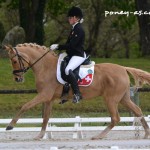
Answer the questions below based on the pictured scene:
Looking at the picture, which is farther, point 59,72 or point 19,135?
point 19,135

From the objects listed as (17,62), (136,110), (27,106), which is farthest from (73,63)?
(136,110)

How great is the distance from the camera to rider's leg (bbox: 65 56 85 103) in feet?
40.9

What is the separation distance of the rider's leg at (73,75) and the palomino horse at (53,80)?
0.20 metres

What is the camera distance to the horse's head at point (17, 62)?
12.5m

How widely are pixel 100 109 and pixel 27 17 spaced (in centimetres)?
1507

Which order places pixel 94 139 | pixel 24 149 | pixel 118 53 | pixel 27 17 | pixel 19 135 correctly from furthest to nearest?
pixel 118 53 → pixel 27 17 → pixel 19 135 → pixel 94 139 → pixel 24 149

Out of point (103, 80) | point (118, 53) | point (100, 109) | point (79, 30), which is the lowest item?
point (118, 53)

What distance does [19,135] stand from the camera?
1490 cm

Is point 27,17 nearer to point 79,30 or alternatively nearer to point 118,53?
point 118,53

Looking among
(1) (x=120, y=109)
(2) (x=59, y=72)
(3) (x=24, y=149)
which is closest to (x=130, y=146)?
(3) (x=24, y=149)

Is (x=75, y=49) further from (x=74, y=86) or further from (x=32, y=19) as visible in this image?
(x=32, y=19)

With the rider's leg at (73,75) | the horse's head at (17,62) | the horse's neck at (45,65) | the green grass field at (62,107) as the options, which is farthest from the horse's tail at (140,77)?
the green grass field at (62,107)

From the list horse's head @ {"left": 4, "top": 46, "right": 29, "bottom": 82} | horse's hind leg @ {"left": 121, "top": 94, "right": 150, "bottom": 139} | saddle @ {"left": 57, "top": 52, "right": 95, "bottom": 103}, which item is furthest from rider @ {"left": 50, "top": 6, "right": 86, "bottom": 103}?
horse's hind leg @ {"left": 121, "top": 94, "right": 150, "bottom": 139}

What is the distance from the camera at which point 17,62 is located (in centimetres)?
1256
